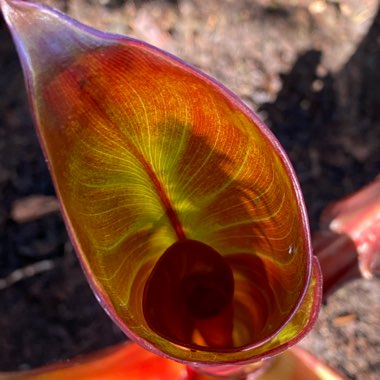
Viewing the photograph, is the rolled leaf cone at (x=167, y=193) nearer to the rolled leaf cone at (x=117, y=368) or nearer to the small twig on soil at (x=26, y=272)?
the rolled leaf cone at (x=117, y=368)

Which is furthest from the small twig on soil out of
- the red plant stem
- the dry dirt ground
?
the red plant stem

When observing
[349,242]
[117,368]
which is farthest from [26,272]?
[349,242]

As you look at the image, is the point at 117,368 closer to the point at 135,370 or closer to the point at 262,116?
the point at 135,370

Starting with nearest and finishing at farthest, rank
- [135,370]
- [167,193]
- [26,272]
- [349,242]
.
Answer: [167,193], [135,370], [349,242], [26,272]

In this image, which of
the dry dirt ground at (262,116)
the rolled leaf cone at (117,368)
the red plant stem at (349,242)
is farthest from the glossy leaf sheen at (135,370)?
the dry dirt ground at (262,116)

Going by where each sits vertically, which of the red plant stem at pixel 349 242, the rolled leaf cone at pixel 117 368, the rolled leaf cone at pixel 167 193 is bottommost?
the rolled leaf cone at pixel 117 368

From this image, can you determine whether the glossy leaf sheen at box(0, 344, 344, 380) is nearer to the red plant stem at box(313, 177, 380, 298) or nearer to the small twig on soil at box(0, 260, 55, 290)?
the red plant stem at box(313, 177, 380, 298)
